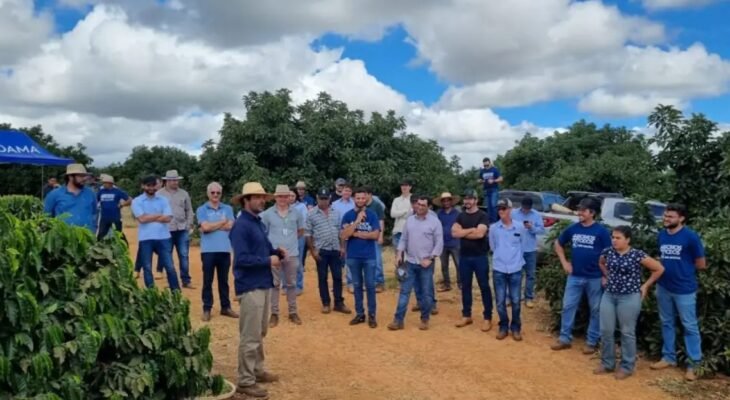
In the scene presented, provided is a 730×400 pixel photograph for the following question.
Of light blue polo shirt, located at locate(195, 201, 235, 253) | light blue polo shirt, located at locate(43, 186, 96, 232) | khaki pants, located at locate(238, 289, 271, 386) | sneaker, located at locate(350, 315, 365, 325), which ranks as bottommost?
sneaker, located at locate(350, 315, 365, 325)

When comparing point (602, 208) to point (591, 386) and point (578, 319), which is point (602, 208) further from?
point (591, 386)

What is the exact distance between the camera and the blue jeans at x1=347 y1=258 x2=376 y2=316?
7.92m

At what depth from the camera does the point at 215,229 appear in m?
7.96

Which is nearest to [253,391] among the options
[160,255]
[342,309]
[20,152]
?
[342,309]

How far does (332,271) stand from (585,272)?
325 centimetres

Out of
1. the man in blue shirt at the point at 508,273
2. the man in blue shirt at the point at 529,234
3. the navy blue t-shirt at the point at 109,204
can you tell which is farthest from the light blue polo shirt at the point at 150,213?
the man in blue shirt at the point at 529,234

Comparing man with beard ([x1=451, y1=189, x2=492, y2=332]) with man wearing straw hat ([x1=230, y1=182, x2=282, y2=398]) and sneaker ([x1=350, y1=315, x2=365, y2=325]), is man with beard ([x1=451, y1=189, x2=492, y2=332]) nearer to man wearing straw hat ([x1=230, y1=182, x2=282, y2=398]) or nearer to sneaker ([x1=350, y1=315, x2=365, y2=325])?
sneaker ([x1=350, y1=315, x2=365, y2=325])

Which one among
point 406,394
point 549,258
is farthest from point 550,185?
point 406,394

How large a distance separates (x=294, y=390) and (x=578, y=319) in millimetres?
3722

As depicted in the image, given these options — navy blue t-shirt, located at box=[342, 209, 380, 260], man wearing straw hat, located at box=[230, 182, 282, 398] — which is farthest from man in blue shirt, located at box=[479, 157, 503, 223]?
man wearing straw hat, located at box=[230, 182, 282, 398]

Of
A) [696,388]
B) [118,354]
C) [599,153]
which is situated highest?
[599,153]

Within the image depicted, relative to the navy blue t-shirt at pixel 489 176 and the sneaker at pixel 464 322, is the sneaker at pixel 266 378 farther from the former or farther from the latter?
the navy blue t-shirt at pixel 489 176

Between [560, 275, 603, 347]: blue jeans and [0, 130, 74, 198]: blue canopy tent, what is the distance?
38.6 feet

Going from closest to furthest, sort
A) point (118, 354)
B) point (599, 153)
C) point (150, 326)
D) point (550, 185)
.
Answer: point (118, 354)
point (150, 326)
point (550, 185)
point (599, 153)
